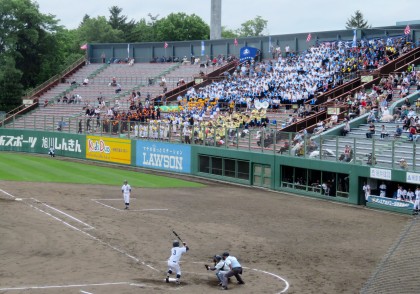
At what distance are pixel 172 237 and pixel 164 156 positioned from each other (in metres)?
25.8

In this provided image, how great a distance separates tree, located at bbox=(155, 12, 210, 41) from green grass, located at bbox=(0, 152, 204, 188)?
Result: 76894 millimetres

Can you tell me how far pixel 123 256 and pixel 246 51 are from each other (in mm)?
51295

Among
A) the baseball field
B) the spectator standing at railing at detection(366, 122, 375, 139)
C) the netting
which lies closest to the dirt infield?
the baseball field

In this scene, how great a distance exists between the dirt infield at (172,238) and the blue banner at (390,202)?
94 cm

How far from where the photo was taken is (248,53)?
72.6 metres

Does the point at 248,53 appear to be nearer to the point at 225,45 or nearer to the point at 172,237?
the point at 225,45

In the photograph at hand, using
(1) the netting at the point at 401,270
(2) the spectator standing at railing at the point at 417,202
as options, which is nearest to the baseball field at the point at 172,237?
(2) the spectator standing at railing at the point at 417,202

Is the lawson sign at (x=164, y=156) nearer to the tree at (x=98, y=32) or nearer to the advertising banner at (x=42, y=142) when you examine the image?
the advertising banner at (x=42, y=142)

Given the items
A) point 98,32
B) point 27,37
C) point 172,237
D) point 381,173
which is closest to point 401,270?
point 172,237

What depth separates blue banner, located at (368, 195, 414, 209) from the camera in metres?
35.1

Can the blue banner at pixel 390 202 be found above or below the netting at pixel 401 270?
below

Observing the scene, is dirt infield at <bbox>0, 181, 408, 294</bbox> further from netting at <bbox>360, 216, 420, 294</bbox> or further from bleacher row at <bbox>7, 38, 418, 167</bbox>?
bleacher row at <bbox>7, 38, 418, 167</bbox>

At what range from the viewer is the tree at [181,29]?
421 feet

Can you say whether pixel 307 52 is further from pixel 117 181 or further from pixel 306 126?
pixel 117 181
